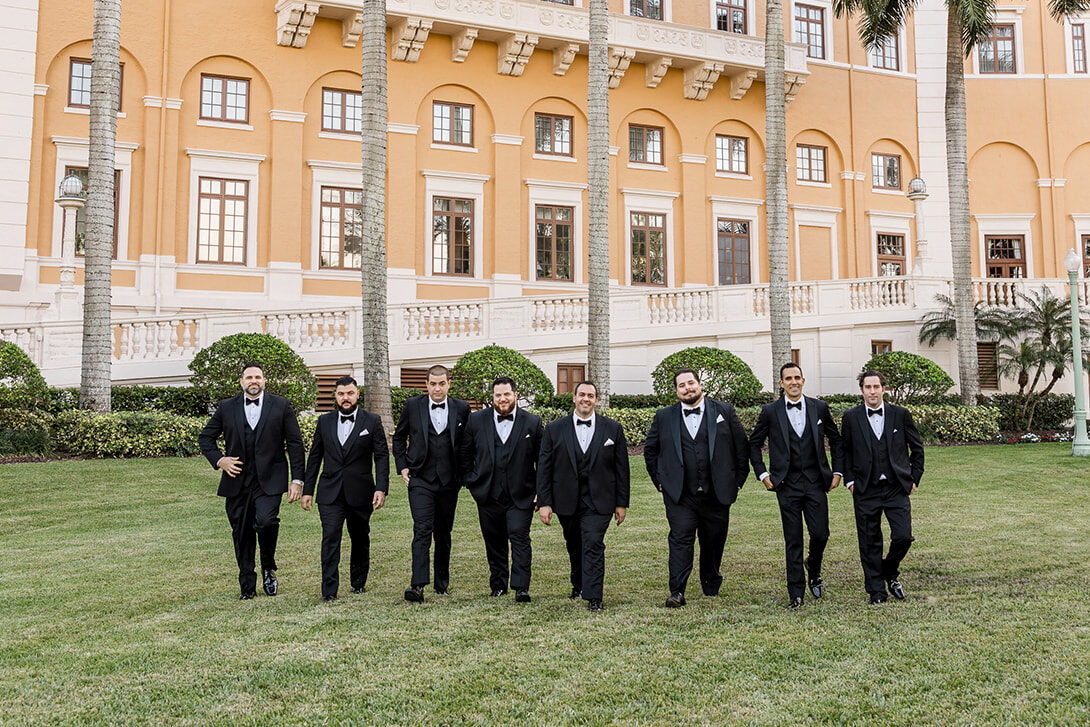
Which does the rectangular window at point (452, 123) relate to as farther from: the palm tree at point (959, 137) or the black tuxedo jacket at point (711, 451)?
the black tuxedo jacket at point (711, 451)

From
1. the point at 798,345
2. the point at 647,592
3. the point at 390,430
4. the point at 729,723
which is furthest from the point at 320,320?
the point at 729,723

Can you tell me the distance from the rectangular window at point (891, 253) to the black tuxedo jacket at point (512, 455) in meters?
24.7

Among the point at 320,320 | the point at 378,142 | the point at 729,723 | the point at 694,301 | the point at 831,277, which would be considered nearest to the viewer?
the point at 729,723

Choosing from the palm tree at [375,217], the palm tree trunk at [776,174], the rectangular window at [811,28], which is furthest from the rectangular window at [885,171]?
the palm tree at [375,217]

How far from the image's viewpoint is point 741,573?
7.69 metres

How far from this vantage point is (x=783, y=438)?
22.5 feet

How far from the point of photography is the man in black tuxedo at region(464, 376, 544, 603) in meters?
7.04

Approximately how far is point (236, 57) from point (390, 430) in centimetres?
1252

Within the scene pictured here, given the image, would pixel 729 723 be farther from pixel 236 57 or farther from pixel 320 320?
pixel 236 57

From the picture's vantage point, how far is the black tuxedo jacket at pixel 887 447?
6.80 m

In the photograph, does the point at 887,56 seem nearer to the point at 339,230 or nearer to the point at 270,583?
the point at 339,230

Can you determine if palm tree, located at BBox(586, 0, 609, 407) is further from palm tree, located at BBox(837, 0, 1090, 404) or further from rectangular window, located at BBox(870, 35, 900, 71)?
rectangular window, located at BBox(870, 35, 900, 71)

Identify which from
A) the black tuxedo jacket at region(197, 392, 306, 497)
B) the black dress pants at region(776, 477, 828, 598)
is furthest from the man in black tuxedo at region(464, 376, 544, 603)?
the black dress pants at region(776, 477, 828, 598)

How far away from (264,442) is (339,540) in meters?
0.98
